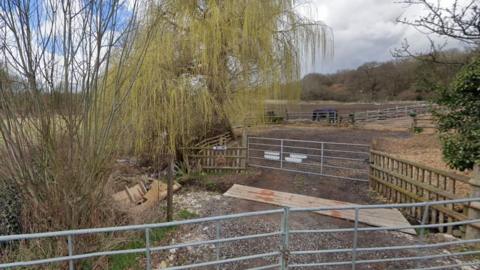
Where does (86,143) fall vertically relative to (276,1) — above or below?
below

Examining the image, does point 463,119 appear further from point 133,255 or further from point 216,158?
point 216,158

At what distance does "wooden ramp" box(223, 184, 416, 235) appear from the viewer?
4.21m

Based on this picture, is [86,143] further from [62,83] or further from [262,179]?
[262,179]

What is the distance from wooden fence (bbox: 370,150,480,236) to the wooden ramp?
376 mm

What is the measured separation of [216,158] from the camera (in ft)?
24.1

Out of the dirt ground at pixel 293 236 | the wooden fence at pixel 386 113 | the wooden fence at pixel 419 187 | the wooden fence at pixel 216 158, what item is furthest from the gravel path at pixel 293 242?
the wooden fence at pixel 386 113

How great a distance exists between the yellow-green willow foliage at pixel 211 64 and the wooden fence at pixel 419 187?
11.3 ft

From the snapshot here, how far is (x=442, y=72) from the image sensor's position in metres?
4.37

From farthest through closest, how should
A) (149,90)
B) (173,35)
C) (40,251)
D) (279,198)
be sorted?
(173,35)
(149,90)
(279,198)
(40,251)

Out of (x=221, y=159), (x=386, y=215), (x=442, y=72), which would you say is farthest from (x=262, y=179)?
(x=442, y=72)

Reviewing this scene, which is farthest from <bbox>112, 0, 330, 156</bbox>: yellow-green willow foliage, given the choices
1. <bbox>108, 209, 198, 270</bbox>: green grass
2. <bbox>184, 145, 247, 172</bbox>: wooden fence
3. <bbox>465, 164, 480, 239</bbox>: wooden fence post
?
<bbox>465, 164, 480, 239</bbox>: wooden fence post

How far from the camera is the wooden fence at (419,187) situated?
12.4ft

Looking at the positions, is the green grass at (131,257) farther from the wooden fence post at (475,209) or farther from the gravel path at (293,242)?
the wooden fence post at (475,209)

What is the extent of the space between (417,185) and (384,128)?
15344 millimetres
